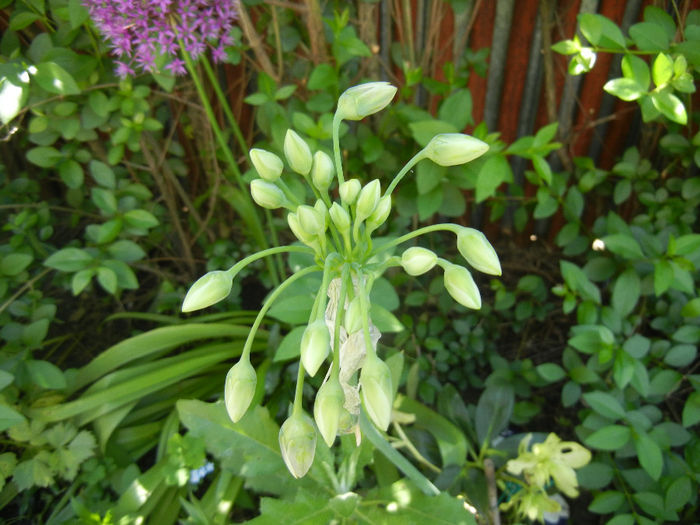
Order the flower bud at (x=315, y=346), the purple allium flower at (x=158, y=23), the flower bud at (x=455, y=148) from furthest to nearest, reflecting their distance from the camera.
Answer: the purple allium flower at (x=158, y=23)
the flower bud at (x=455, y=148)
the flower bud at (x=315, y=346)

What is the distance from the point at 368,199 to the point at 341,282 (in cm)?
13

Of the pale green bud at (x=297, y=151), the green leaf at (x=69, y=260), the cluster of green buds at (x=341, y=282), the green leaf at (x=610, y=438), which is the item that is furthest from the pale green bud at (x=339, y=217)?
the green leaf at (x=69, y=260)

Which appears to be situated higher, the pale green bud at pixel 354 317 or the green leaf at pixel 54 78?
the green leaf at pixel 54 78

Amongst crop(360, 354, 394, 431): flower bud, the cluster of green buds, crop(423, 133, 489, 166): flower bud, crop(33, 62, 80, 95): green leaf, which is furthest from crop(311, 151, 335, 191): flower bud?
crop(33, 62, 80, 95): green leaf

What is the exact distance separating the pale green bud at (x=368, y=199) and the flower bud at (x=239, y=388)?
273mm

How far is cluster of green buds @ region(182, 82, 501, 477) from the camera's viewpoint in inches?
29.7

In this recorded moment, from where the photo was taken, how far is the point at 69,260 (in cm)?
150

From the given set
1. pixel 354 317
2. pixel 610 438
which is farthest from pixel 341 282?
pixel 610 438

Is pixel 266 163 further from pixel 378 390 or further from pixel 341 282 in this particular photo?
pixel 378 390

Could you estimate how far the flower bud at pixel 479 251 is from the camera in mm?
783

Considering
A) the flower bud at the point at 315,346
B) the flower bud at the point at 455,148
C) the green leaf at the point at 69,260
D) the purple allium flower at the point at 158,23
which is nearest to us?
the flower bud at the point at 315,346

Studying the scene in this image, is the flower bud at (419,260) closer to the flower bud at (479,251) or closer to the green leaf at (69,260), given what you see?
the flower bud at (479,251)

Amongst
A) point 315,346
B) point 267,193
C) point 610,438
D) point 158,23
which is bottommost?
point 610,438

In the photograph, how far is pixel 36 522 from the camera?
5.10 feet
